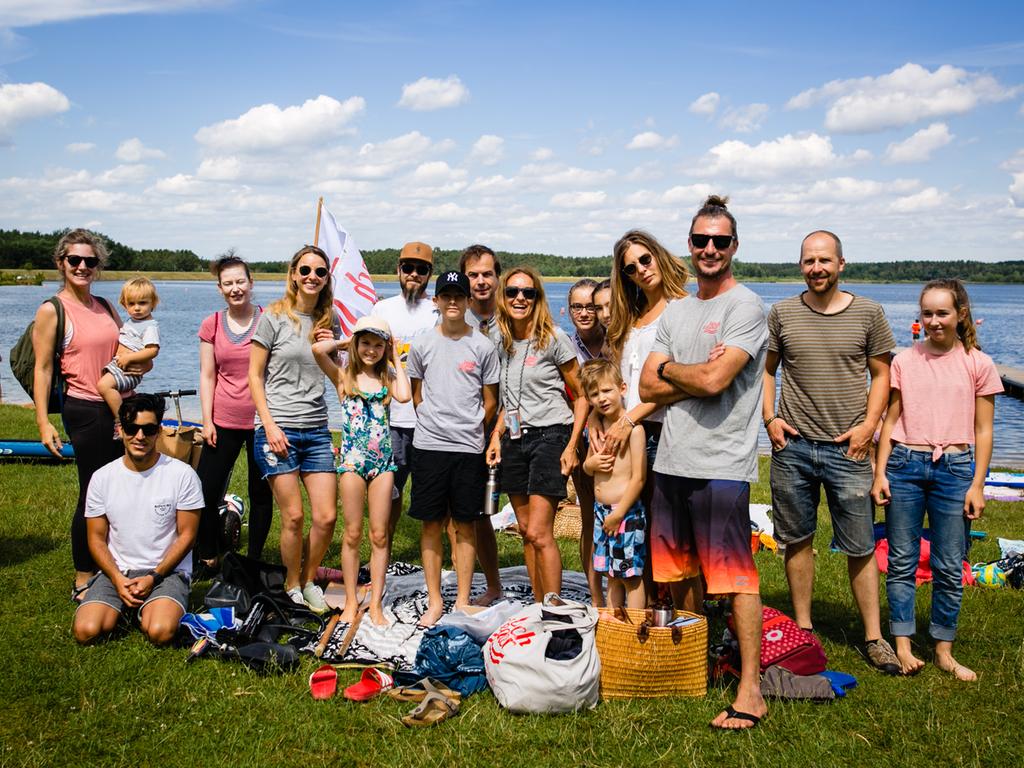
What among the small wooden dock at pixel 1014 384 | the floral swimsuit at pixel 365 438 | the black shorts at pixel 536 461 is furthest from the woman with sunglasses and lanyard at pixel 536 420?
the small wooden dock at pixel 1014 384

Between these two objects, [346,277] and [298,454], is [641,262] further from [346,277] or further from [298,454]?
[346,277]

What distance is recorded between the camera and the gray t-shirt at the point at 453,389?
200 inches

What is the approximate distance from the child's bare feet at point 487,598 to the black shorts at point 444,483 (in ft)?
2.60

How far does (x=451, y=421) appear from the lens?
16.7 feet

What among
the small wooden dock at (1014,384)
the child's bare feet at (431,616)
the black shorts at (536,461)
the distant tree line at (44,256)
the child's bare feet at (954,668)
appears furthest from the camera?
the distant tree line at (44,256)

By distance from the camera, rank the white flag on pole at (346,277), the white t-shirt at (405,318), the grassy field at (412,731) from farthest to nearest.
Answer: the white flag on pole at (346,277) < the white t-shirt at (405,318) < the grassy field at (412,731)

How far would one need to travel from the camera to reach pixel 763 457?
546 inches

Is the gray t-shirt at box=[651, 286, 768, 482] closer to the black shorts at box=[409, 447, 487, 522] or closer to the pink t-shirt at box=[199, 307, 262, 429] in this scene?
the black shorts at box=[409, 447, 487, 522]

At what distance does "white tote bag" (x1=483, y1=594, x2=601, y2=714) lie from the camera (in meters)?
4.03

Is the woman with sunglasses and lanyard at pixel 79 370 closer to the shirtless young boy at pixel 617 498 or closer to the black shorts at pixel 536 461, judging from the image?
the black shorts at pixel 536 461

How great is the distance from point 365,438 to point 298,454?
560 millimetres

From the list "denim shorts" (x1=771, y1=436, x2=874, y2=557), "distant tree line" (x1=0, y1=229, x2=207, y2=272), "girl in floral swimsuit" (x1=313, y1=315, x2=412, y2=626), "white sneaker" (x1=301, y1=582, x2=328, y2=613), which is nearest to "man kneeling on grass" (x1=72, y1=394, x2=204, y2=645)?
"white sneaker" (x1=301, y1=582, x2=328, y2=613)

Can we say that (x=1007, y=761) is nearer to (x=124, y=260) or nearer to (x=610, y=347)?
(x=610, y=347)

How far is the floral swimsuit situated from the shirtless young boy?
1.35 metres
